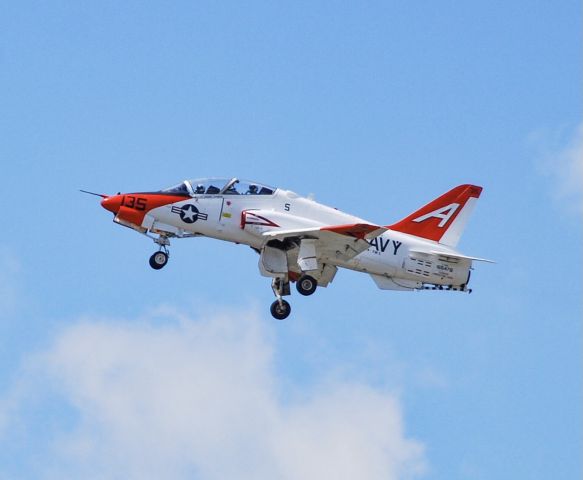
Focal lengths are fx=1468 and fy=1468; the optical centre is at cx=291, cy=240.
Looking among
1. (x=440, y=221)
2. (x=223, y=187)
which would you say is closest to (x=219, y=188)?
(x=223, y=187)

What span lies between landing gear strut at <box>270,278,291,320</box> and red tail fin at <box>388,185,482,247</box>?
3.67 metres

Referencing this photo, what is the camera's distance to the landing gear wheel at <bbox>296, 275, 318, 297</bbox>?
40.1 meters

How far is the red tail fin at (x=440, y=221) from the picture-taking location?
4184 centimetres

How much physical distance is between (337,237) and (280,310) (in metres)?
2.82

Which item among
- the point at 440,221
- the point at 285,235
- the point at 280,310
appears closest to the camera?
the point at 285,235

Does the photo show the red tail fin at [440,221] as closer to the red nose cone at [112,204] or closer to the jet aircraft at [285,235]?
the jet aircraft at [285,235]

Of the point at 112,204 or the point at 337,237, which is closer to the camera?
the point at 337,237

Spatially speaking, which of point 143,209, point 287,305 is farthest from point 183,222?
point 287,305

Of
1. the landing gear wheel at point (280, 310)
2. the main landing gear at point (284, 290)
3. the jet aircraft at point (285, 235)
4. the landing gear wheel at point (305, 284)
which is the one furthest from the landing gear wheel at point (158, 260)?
the landing gear wheel at point (305, 284)

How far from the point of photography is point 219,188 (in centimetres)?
4016

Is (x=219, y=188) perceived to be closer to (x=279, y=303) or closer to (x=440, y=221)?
(x=279, y=303)

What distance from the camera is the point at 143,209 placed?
39.9 meters

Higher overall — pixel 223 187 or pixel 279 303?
pixel 223 187

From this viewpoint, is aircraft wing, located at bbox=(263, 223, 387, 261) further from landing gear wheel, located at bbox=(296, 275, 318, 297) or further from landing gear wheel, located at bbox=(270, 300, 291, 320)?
landing gear wheel, located at bbox=(270, 300, 291, 320)
